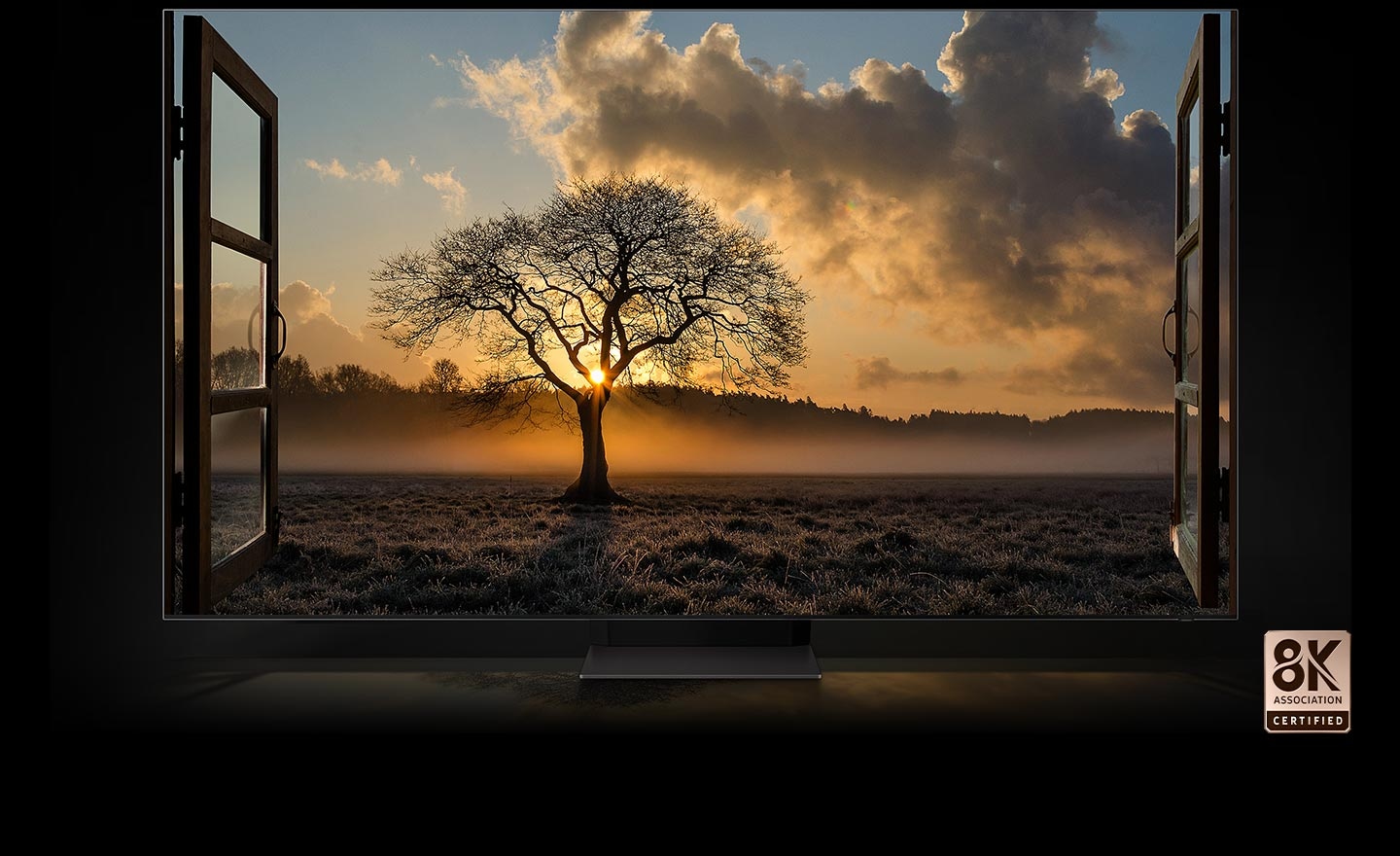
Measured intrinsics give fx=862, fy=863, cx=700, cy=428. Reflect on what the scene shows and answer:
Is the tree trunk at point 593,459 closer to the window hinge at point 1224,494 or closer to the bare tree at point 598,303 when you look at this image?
the bare tree at point 598,303

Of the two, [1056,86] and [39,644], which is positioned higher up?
[1056,86]

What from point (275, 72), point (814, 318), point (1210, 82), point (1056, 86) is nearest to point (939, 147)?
point (1056, 86)

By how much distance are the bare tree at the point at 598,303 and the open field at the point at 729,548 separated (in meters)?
0.59

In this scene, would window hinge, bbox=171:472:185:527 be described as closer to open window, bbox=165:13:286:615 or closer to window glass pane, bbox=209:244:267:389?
open window, bbox=165:13:286:615

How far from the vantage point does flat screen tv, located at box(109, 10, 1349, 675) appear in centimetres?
452

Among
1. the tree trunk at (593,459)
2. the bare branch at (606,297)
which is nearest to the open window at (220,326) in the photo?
the bare branch at (606,297)

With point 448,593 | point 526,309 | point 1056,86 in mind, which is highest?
point 1056,86

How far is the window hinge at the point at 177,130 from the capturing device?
1.30 m

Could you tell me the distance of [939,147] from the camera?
20.0ft

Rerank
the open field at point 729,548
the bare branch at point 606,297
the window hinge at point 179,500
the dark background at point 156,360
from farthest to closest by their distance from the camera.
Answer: the bare branch at point 606,297, the open field at point 729,548, the window hinge at point 179,500, the dark background at point 156,360

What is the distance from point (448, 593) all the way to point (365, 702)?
12.4 ft

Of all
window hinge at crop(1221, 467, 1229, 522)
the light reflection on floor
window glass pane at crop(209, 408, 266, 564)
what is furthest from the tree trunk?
window hinge at crop(1221, 467, 1229, 522)

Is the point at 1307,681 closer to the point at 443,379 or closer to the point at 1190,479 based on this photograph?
the point at 1190,479

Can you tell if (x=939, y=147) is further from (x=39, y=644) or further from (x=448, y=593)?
(x=39, y=644)
